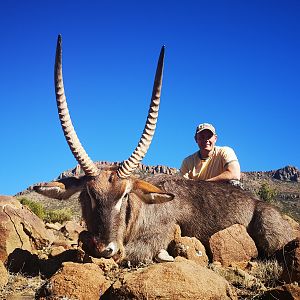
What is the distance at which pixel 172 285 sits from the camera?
4535 mm

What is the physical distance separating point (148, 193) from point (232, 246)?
186 cm

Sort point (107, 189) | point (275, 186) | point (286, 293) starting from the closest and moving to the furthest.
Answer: point (286, 293), point (107, 189), point (275, 186)

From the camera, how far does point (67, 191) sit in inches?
303

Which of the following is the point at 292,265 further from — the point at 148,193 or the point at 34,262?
the point at 34,262

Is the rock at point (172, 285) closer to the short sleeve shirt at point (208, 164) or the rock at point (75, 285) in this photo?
the rock at point (75, 285)

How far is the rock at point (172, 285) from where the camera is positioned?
448cm

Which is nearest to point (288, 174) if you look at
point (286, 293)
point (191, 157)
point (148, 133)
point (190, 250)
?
point (191, 157)

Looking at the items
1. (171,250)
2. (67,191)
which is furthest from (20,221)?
(171,250)

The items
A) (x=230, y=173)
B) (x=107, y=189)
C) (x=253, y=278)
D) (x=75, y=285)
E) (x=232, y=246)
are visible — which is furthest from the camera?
(x=230, y=173)

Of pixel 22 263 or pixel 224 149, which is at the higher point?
pixel 224 149

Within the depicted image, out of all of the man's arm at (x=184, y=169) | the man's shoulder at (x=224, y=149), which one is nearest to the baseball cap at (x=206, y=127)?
the man's shoulder at (x=224, y=149)

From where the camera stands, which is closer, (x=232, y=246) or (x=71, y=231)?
(x=232, y=246)

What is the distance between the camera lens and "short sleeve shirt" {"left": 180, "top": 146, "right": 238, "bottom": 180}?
10984mm

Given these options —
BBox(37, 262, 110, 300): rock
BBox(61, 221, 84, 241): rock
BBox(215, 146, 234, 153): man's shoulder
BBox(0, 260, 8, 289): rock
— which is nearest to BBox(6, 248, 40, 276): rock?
BBox(0, 260, 8, 289): rock
